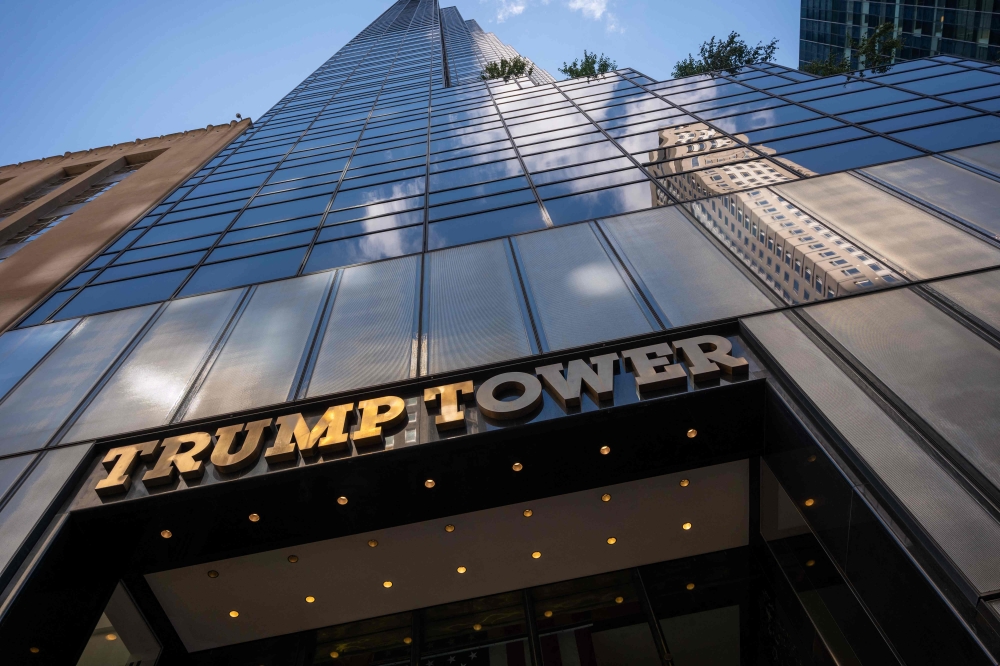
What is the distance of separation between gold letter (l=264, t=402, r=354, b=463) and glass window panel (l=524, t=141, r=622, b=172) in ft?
35.8

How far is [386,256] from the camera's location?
1423 cm

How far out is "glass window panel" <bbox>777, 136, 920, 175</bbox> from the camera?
14227mm

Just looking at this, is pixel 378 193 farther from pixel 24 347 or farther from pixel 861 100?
pixel 861 100

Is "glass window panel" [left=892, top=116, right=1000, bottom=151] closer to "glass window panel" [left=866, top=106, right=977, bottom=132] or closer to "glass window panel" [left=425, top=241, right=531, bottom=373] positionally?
"glass window panel" [left=866, top=106, right=977, bottom=132]

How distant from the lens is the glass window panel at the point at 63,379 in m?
10.2

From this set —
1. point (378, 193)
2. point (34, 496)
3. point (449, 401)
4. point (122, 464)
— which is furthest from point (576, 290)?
point (378, 193)

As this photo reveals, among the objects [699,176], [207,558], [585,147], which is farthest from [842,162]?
[207,558]

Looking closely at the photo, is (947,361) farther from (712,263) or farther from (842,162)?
(842,162)

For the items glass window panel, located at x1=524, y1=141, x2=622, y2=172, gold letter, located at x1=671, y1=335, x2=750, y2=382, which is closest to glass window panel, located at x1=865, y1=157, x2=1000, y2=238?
gold letter, located at x1=671, y1=335, x2=750, y2=382

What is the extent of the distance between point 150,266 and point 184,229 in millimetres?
2748

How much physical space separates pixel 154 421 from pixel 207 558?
8.22ft

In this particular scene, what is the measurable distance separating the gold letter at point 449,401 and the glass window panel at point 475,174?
32.1 feet

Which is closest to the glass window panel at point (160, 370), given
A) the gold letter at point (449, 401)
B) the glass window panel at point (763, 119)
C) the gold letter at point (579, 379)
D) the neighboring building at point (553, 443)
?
the neighboring building at point (553, 443)

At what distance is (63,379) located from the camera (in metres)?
11.6
